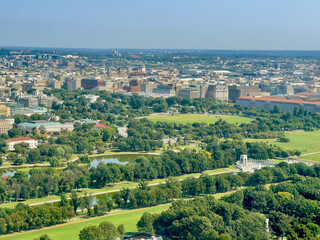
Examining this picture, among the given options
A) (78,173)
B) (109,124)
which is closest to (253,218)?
(78,173)

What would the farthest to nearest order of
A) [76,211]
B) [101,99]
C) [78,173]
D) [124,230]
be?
[101,99] → [78,173] → [76,211] → [124,230]

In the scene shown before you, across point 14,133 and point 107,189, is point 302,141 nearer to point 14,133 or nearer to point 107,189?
point 107,189

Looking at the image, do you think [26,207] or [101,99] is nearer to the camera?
[26,207]

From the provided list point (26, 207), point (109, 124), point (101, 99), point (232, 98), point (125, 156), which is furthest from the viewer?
point (232, 98)

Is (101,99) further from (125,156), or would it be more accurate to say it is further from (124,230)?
(124,230)

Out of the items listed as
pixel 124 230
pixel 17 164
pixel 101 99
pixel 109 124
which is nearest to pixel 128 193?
pixel 124 230

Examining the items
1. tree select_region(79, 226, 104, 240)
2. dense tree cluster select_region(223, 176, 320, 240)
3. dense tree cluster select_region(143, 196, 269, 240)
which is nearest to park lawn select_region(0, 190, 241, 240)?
dense tree cluster select_region(143, 196, 269, 240)

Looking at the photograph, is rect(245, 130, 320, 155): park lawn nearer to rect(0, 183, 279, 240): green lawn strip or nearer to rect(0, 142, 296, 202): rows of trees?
rect(0, 142, 296, 202): rows of trees
